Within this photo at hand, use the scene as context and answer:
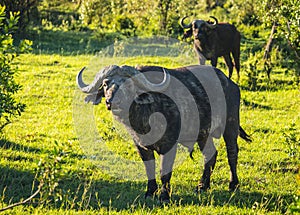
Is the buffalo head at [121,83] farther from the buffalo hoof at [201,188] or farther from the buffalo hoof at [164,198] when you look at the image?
the buffalo hoof at [201,188]

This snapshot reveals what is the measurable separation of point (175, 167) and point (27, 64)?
8.20m

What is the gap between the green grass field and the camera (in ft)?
18.5

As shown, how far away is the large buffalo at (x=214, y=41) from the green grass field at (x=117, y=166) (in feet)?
5.67

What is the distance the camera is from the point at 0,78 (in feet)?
20.9

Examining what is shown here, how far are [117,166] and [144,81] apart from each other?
2217 millimetres

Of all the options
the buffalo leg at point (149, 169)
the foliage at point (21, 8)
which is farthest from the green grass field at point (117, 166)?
the foliage at point (21, 8)

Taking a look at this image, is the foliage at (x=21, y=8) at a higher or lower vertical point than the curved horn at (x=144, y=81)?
higher

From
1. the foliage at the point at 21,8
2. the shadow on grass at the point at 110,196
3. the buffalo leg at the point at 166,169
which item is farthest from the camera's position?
the foliage at the point at 21,8

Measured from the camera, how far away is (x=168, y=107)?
6.04m

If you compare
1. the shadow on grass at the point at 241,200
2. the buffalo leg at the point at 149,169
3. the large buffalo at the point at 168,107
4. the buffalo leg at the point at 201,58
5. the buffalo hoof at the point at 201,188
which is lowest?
the shadow on grass at the point at 241,200

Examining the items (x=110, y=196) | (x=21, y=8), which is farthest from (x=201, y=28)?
(x=110, y=196)

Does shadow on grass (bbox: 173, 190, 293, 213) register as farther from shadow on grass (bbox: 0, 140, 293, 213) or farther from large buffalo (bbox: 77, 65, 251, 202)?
large buffalo (bbox: 77, 65, 251, 202)

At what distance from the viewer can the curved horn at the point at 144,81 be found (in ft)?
18.6

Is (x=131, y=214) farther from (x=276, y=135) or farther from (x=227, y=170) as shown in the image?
(x=276, y=135)
